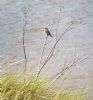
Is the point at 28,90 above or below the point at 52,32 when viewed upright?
below

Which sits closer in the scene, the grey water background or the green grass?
the green grass

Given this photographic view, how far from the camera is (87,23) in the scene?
6.15 meters

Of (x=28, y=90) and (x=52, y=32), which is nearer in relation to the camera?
(x=28, y=90)

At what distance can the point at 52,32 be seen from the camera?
5699 mm

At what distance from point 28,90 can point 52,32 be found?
247 cm

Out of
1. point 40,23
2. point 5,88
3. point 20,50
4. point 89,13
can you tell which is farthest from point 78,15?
point 5,88

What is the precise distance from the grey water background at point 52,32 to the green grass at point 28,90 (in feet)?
0.81

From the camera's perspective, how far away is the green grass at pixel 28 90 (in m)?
3.18

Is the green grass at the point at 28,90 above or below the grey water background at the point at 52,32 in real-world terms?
below

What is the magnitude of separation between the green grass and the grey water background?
0.25m

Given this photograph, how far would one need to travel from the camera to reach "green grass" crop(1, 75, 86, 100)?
3.18 metres

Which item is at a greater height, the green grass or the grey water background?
the grey water background

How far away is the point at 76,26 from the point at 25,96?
3.02 meters

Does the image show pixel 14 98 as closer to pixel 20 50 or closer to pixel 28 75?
pixel 28 75
